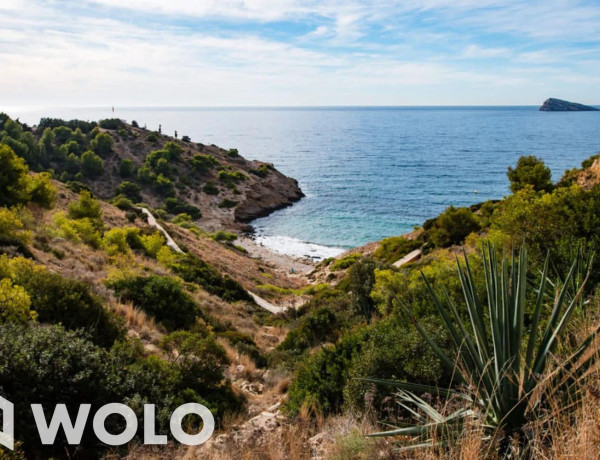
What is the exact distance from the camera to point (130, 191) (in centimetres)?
6341

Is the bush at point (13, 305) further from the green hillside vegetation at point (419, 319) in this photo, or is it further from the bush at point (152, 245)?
the bush at point (152, 245)

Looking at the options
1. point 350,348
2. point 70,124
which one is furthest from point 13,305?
point 70,124

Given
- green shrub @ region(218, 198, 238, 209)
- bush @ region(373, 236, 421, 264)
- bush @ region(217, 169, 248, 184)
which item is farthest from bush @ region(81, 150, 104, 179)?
bush @ region(373, 236, 421, 264)

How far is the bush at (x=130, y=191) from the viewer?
6222cm

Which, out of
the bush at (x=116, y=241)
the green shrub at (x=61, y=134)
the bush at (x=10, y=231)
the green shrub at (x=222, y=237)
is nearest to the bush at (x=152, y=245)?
the bush at (x=116, y=241)

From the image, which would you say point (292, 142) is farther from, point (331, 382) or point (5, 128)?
point (331, 382)

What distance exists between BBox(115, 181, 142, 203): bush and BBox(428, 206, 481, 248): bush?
46699 millimetres

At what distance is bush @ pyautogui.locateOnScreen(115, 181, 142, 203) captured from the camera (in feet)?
204

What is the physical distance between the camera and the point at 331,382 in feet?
25.7

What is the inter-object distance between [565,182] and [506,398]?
33.6 meters

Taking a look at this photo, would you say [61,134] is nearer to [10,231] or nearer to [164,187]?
[164,187]

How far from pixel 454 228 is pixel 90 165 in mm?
57705

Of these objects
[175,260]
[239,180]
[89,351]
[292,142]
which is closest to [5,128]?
[239,180]

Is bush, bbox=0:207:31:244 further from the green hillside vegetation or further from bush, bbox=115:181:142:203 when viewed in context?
bush, bbox=115:181:142:203
